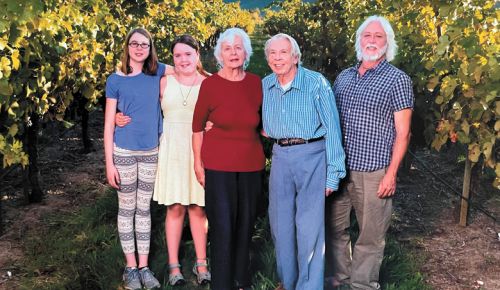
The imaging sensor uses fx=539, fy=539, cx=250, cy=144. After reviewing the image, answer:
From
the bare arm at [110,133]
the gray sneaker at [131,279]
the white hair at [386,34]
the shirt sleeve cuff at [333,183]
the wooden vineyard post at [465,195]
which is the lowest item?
the gray sneaker at [131,279]

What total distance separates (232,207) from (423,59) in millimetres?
2452

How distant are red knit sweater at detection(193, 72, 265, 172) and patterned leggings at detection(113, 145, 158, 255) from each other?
45cm

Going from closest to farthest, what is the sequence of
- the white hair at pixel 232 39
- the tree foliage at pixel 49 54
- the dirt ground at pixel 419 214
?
the white hair at pixel 232 39 → the tree foliage at pixel 49 54 → the dirt ground at pixel 419 214

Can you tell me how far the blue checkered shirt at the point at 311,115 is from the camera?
9.79 ft

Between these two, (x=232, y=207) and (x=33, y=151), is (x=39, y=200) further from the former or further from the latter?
(x=232, y=207)

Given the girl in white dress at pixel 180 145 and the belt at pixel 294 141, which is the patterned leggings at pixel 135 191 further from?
the belt at pixel 294 141

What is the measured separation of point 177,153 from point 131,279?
0.94 meters

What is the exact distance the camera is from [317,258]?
3.21 meters

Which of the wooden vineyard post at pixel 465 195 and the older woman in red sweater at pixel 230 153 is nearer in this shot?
the older woman in red sweater at pixel 230 153

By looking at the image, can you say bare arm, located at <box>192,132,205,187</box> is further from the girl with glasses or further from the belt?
the belt

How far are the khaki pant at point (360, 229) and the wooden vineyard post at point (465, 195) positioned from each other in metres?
1.85

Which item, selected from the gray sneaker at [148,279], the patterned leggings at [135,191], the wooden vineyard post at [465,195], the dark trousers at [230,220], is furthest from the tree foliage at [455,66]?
the gray sneaker at [148,279]

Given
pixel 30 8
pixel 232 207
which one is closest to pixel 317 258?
pixel 232 207

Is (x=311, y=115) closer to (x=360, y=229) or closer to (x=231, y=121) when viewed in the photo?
(x=231, y=121)
